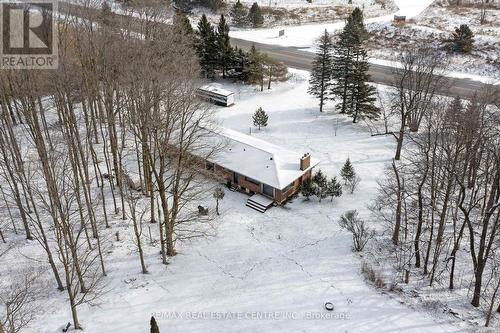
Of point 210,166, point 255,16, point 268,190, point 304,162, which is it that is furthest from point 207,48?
point 268,190

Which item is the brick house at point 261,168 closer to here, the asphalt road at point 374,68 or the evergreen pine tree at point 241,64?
the asphalt road at point 374,68

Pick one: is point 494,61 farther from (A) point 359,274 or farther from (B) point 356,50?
(A) point 359,274

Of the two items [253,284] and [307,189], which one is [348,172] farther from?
[253,284]

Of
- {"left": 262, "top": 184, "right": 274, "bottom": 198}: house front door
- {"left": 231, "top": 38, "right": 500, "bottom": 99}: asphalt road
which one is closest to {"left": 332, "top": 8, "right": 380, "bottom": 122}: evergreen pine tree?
{"left": 231, "top": 38, "right": 500, "bottom": 99}: asphalt road

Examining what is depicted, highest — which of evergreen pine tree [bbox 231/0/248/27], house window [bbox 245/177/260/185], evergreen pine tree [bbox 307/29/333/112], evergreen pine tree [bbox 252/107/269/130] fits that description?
evergreen pine tree [bbox 231/0/248/27]

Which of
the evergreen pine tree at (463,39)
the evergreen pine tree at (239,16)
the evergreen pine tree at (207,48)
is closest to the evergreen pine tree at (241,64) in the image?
the evergreen pine tree at (207,48)

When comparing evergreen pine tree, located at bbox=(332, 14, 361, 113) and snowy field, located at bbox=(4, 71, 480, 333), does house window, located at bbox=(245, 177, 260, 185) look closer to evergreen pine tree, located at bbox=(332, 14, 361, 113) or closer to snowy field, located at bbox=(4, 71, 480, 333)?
snowy field, located at bbox=(4, 71, 480, 333)
